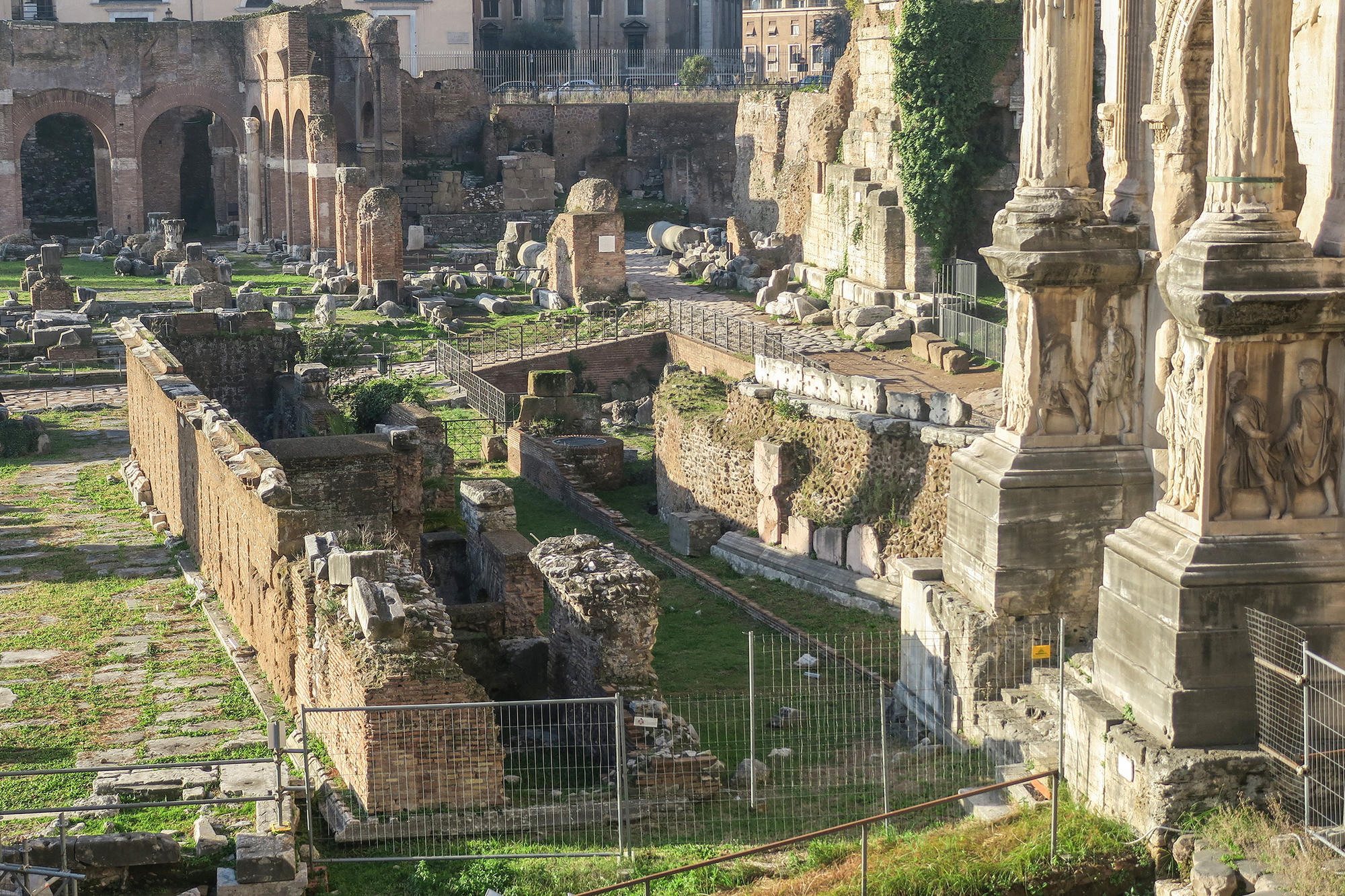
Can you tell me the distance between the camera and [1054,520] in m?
11.4

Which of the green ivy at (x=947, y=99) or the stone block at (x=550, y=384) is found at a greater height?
the green ivy at (x=947, y=99)

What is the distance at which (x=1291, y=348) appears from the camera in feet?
28.5

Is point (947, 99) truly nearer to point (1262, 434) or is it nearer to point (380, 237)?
point (380, 237)

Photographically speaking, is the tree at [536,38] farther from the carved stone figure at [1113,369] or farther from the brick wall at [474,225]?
the carved stone figure at [1113,369]

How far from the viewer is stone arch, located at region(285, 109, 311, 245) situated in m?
42.6

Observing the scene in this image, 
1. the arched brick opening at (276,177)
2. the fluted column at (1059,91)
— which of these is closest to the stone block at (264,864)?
the fluted column at (1059,91)

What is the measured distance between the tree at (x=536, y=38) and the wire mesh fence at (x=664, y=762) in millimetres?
53722

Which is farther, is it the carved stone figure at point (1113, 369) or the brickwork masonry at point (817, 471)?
the brickwork masonry at point (817, 471)

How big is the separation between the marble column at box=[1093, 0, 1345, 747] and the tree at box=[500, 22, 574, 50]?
56.7 m

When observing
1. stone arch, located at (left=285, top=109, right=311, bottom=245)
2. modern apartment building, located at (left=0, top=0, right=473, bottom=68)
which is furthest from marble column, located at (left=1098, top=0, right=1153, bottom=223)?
modern apartment building, located at (left=0, top=0, right=473, bottom=68)

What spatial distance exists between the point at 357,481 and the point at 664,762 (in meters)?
6.47

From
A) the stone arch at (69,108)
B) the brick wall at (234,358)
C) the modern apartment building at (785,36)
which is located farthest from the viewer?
the modern apartment building at (785,36)

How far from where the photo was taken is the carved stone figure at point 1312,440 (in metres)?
8.70

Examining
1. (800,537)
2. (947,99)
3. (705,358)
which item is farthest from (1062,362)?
(947,99)
